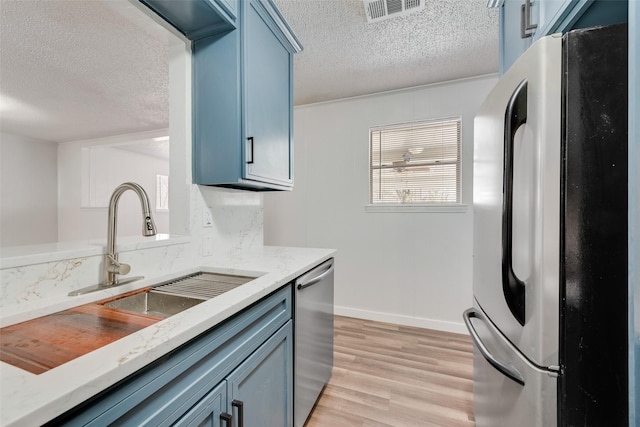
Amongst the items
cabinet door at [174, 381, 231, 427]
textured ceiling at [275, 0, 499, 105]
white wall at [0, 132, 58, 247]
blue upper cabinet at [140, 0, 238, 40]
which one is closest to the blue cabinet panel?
cabinet door at [174, 381, 231, 427]

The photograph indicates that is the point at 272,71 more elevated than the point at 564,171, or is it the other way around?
the point at 272,71

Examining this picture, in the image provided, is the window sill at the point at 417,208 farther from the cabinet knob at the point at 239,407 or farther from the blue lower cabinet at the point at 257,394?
the cabinet knob at the point at 239,407

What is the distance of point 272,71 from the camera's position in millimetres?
1770

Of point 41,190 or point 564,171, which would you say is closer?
point 564,171

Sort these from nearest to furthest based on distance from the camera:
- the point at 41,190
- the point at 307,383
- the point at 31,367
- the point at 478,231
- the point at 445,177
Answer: the point at 31,367 → the point at 478,231 → the point at 307,383 → the point at 445,177 → the point at 41,190

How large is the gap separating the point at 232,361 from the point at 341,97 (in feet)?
9.28

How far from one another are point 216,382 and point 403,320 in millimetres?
2420

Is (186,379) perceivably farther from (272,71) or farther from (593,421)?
(272,71)

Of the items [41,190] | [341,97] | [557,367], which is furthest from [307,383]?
[41,190]

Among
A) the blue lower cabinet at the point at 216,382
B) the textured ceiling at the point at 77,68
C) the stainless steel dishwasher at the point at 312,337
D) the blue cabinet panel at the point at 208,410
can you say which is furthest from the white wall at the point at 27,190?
the blue cabinet panel at the point at 208,410

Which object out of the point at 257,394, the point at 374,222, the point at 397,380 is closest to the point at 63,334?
the point at 257,394

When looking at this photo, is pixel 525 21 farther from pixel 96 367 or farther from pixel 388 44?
pixel 96 367

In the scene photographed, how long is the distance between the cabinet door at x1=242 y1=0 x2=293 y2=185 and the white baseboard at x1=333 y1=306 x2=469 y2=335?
1779 mm

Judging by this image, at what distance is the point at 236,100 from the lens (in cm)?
147
